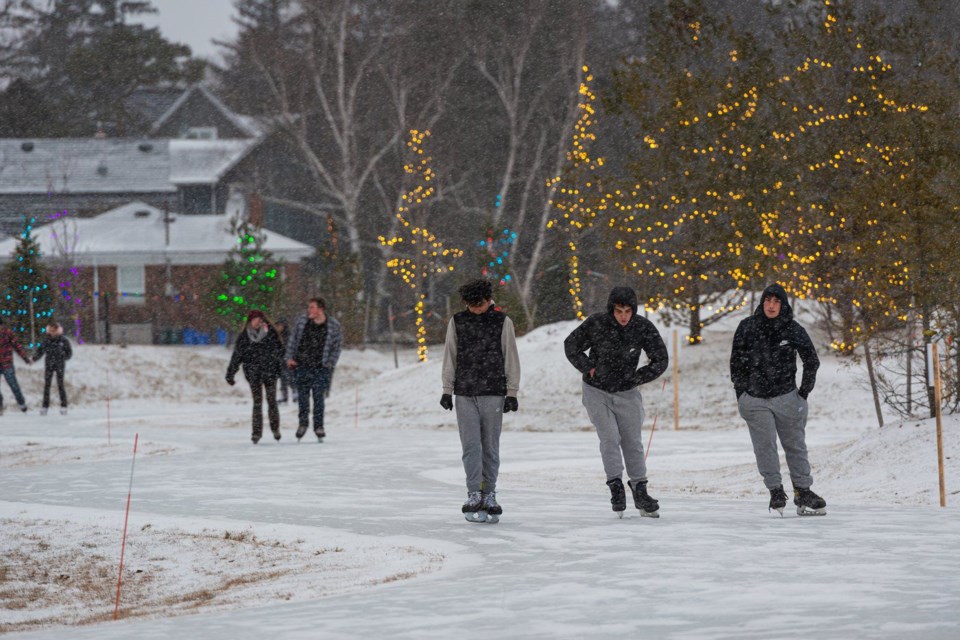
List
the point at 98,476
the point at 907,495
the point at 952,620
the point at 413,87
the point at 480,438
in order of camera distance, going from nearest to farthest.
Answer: the point at 952,620 < the point at 480,438 < the point at 907,495 < the point at 98,476 < the point at 413,87

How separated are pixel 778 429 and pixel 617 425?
1.27 meters

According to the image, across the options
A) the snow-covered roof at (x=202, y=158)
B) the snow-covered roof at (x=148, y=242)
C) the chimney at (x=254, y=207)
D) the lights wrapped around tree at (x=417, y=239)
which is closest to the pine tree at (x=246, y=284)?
the lights wrapped around tree at (x=417, y=239)

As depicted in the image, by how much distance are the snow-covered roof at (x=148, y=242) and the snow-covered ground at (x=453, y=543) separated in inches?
1323

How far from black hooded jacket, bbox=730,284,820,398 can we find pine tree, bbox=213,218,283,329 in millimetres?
34081

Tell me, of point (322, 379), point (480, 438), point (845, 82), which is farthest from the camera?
point (845, 82)

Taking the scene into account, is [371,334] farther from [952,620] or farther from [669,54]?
[952,620]

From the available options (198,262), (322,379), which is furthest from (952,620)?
(198,262)

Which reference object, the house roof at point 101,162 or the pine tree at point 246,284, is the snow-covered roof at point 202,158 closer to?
the house roof at point 101,162

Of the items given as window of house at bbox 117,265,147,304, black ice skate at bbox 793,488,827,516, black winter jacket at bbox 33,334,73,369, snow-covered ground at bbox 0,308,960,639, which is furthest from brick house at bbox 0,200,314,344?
black ice skate at bbox 793,488,827,516

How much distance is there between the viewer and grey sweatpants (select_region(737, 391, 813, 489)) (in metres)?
12.0

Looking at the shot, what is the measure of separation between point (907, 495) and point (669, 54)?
1834cm

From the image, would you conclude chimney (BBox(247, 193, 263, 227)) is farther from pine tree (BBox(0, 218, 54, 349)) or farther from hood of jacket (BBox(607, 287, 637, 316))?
hood of jacket (BBox(607, 287, 637, 316))

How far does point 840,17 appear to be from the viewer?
25328 millimetres

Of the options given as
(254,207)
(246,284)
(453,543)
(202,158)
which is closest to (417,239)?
(246,284)
